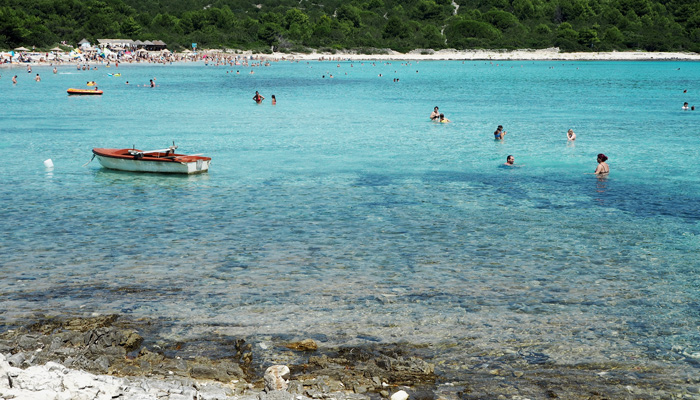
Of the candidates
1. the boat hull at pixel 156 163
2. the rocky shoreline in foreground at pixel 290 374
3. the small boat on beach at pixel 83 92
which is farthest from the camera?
the small boat on beach at pixel 83 92

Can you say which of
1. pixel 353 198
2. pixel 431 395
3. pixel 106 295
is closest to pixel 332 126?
pixel 353 198

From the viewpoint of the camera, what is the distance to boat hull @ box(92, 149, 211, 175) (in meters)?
33.4

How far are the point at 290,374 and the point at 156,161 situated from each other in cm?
2228

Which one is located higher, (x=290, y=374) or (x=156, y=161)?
(x=156, y=161)

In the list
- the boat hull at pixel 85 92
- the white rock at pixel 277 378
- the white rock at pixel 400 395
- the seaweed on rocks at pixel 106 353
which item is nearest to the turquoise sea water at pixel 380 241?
the seaweed on rocks at pixel 106 353

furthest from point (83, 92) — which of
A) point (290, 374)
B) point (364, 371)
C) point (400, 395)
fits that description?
point (400, 395)

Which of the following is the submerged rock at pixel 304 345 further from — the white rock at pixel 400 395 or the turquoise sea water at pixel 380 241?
the white rock at pixel 400 395

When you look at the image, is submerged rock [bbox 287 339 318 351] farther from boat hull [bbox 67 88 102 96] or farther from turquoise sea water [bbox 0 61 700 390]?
boat hull [bbox 67 88 102 96]

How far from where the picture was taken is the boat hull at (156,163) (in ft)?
109

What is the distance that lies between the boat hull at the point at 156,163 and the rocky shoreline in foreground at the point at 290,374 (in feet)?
62.2

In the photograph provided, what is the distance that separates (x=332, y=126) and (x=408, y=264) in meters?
37.0

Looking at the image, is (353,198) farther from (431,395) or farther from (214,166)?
(431,395)

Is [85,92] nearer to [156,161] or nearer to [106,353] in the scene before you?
[156,161]

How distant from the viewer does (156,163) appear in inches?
1319
